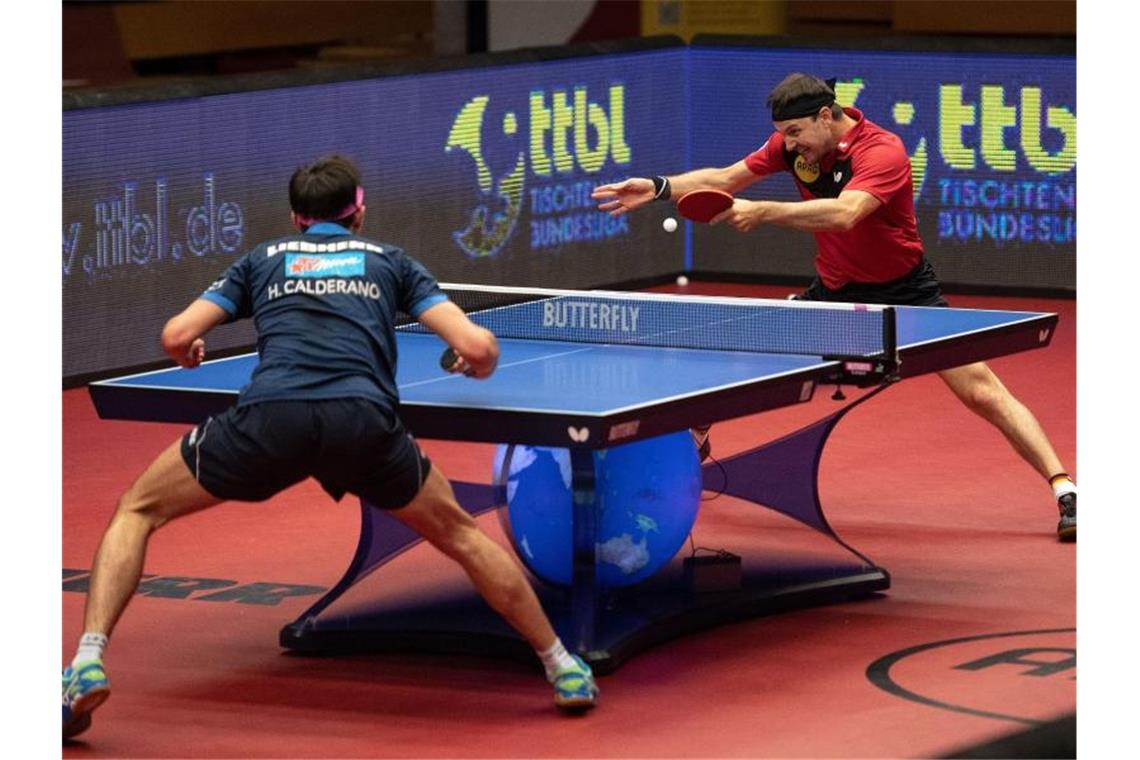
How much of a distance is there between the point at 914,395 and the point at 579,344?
12.4 feet

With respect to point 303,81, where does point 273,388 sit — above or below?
below

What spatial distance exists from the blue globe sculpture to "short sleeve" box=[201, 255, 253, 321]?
1.19 m

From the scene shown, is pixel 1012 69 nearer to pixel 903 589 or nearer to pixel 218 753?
pixel 903 589

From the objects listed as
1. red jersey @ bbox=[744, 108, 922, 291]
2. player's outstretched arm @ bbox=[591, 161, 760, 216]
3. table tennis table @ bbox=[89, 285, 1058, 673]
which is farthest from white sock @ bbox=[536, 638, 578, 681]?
red jersey @ bbox=[744, 108, 922, 291]

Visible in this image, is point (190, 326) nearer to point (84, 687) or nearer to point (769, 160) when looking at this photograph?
point (84, 687)

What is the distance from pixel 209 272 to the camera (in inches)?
486

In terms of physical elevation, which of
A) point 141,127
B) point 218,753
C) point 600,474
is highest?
point 141,127

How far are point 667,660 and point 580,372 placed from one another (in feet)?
2.89

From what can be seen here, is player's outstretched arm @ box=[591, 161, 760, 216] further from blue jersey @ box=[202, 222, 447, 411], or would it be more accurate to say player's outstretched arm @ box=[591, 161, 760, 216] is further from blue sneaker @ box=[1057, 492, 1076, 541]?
blue jersey @ box=[202, 222, 447, 411]

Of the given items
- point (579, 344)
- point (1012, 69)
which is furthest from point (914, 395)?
point (579, 344)

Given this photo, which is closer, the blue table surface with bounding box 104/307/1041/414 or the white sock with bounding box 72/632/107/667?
the white sock with bounding box 72/632/107/667

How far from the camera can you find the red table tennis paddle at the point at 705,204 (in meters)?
7.84

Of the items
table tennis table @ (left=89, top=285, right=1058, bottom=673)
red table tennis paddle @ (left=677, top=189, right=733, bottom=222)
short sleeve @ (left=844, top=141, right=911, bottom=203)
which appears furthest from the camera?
short sleeve @ (left=844, top=141, right=911, bottom=203)

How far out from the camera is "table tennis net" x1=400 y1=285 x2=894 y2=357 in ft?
26.5
